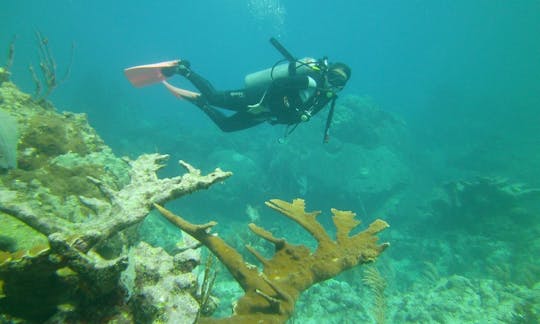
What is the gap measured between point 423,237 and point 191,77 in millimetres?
10608

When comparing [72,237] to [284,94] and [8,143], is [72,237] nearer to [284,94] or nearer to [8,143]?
[8,143]

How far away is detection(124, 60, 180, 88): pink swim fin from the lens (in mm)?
8078

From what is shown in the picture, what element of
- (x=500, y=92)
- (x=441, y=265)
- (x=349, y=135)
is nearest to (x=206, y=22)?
(x=500, y=92)

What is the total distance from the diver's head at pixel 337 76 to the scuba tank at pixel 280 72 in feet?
1.08

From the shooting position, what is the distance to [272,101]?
6.65m

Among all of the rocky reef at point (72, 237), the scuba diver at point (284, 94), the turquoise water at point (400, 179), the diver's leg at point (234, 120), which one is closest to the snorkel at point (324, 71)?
the scuba diver at point (284, 94)

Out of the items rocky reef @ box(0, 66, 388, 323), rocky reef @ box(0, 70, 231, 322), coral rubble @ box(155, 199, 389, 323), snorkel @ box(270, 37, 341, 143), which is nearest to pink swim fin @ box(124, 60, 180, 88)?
snorkel @ box(270, 37, 341, 143)

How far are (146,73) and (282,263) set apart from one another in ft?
24.2

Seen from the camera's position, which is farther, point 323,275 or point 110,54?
point 110,54

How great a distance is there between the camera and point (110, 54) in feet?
240

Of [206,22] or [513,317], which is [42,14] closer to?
[206,22]

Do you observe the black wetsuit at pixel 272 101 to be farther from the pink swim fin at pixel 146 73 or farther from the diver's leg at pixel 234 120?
the pink swim fin at pixel 146 73

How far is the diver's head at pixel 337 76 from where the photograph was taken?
20.9 feet

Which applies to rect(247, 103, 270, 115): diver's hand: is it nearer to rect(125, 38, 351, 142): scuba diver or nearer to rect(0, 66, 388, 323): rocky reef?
rect(125, 38, 351, 142): scuba diver
